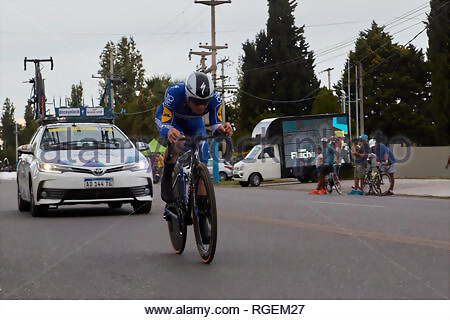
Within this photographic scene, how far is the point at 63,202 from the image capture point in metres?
11.9

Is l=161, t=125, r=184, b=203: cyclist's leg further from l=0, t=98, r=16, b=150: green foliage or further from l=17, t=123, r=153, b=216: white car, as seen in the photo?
l=0, t=98, r=16, b=150: green foliage

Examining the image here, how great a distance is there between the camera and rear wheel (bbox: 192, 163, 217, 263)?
618 cm

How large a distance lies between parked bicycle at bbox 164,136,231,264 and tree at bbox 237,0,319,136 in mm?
61424

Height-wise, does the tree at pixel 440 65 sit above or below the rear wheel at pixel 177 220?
above

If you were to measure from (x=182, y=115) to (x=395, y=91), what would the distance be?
203 ft

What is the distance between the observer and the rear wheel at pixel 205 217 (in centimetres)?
618

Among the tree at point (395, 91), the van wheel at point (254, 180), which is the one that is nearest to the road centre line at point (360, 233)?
the van wheel at point (254, 180)

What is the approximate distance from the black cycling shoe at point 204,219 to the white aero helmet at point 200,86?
2.85ft

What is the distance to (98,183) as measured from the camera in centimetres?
1181

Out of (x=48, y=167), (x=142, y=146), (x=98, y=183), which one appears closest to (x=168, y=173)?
(x=98, y=183)

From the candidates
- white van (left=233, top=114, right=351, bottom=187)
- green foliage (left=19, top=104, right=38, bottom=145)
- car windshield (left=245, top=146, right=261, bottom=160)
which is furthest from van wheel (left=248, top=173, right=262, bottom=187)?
green foliage (left=19, top=104, right=38, bottom=145)

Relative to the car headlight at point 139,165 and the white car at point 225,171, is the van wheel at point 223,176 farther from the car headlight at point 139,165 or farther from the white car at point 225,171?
the car headlight at point 139,165

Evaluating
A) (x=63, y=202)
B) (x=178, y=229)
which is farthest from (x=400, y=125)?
(x=178, y=229)
